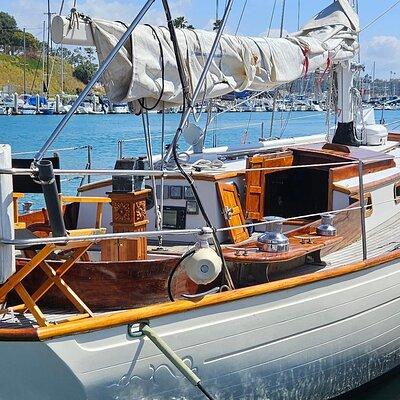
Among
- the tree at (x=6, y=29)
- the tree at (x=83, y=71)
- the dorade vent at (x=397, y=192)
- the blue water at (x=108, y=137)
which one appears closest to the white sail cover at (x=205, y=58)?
the blue water at (x=108, y=137)

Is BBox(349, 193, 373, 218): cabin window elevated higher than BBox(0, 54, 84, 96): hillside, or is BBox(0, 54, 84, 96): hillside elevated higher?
BBox(0, 54, 84, 96): hillside

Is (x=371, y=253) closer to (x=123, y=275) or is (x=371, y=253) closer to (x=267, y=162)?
(x=267, y=162)

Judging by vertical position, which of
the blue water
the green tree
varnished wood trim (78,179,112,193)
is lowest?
the blue water

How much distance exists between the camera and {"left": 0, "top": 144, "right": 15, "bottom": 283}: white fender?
5.10 m

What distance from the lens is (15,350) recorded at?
516cm

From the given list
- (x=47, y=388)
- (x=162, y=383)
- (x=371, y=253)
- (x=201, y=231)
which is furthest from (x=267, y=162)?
(x=47, y=388)

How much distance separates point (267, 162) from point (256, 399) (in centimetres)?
285

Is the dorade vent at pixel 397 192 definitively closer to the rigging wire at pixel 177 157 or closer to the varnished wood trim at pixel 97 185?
the varnished wood trim at pixel 97 185

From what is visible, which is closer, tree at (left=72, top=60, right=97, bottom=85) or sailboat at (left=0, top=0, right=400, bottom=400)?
sailboat at (left=0, top=0, right=400, bottom=400)

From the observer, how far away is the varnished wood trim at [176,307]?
16.8 ft

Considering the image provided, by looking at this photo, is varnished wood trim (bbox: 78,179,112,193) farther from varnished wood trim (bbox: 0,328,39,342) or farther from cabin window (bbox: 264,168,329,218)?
varnished wood trim (bbox: 0,328,39,342)

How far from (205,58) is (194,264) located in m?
2.67

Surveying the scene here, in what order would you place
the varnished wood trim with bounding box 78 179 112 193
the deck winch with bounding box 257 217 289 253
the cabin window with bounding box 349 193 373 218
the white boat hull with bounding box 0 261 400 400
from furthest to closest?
the varnished wood trim with bounding box 78 179 112 193 < the cabin window with bounding box 349 193 373 218 < the deck winch with bounding box 257 217 289 253 < the white boat hull with bounding box 0 261 400 400

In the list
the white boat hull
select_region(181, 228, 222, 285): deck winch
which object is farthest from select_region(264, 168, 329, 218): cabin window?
A: select_region(181, 228, 222, 285): deck winch
